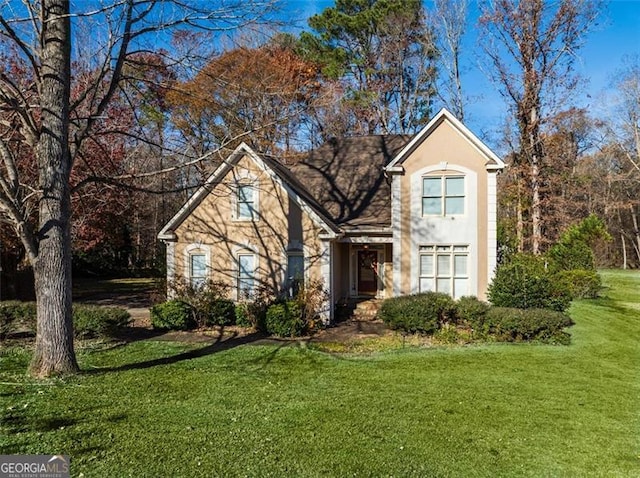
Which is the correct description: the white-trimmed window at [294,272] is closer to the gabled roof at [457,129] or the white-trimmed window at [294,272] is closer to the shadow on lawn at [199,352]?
the shadow on lawn at [199,352]

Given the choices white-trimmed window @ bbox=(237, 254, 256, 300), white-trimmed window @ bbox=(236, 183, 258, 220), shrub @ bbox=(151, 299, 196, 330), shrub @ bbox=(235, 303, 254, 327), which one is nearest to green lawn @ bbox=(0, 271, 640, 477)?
shrub @ bbox=(151, 299, 196, 330)

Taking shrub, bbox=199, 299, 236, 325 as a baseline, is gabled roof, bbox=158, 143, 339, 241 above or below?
above

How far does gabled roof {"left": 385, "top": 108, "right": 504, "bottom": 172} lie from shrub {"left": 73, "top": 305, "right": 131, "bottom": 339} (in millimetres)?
9523

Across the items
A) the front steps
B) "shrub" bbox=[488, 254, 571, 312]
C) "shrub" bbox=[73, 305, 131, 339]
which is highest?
"shrub" bbox=[488, 254, 571, 312]

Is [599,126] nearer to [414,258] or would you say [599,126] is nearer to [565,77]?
[565,77]

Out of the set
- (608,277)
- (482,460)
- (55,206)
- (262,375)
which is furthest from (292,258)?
(608,277)

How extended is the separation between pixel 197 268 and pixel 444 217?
8644 millimetres

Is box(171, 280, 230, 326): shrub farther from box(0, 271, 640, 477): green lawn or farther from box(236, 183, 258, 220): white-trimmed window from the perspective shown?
box(0, 271, 640, 477): green lawn

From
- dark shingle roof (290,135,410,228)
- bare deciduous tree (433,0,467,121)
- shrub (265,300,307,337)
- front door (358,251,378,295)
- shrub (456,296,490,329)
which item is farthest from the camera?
bare deciduous tree (433,0,467,121)

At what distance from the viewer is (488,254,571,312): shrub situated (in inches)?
511

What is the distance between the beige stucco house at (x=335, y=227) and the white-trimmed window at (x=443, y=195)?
3 cm

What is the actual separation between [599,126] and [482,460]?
36.1 m

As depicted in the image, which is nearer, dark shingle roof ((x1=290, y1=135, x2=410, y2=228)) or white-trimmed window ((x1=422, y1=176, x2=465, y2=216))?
white-trimmed window ((x1=422, y1=176, x2=465, y2=216))

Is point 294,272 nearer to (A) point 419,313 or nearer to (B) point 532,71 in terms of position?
(A) point 419,313
